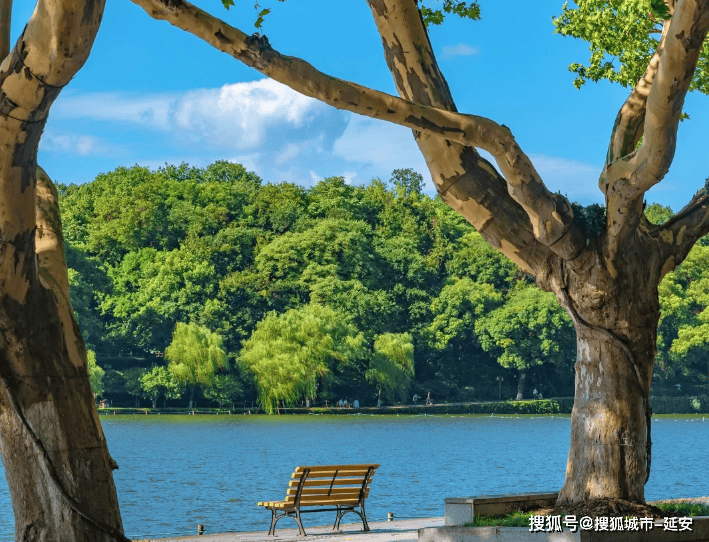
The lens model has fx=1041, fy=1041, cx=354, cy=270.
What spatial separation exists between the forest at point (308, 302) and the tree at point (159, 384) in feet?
0.34

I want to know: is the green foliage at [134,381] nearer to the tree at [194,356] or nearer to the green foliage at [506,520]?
the tree at [194,356]

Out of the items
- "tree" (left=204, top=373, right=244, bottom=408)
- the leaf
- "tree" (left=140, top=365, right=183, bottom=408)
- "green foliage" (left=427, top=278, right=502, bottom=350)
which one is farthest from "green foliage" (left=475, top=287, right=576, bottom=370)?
the leaf

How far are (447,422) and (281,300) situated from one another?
16.8 m

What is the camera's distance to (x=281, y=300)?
80.6 metres

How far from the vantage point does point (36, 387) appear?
5.20 meters

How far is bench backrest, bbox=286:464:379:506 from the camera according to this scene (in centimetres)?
1249

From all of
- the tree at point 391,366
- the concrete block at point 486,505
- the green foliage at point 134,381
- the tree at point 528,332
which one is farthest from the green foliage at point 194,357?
the concrete block at point 486,505

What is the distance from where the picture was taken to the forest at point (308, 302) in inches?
2884

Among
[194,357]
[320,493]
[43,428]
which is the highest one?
[194,357]

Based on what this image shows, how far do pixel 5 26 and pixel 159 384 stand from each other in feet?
222

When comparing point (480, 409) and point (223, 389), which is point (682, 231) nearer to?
point (223, 389)

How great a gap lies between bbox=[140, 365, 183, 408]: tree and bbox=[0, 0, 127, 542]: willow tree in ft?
221

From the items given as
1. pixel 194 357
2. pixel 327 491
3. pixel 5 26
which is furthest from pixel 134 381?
pixel 5 26

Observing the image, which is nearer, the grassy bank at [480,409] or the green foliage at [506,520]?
the green foliage at [506,520]
